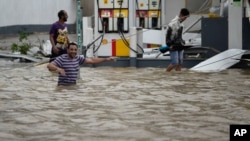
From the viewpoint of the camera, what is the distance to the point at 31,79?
13.5m

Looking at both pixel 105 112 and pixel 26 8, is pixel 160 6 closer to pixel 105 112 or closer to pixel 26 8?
pixel 105 112

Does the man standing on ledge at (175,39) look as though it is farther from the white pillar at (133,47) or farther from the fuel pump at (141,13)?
the fuel pump at (141,13)

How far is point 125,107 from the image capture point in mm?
9086

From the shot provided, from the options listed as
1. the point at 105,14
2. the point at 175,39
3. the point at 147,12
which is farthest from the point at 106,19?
the point at 175,39

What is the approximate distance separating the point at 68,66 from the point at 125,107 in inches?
87.9

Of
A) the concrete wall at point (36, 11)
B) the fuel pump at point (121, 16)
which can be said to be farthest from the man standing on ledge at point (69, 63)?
the concrete wall at point (36, 11)

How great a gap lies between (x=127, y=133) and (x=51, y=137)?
92 cm

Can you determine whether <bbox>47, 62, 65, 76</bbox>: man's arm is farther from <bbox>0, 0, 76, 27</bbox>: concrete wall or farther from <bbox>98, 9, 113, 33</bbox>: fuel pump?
<bbox>0, 0, 76, 27</bbox>: concrete wall

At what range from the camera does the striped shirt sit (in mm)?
10883

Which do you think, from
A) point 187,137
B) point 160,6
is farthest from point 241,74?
point 187,137

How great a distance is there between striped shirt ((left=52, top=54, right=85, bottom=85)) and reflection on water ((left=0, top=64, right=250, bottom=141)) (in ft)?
0.54

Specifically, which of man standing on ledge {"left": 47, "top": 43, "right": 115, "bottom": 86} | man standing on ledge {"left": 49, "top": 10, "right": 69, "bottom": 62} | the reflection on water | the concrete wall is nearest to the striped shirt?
man standing on ledge {"left": 47, "top": 43, "right": 115, "bottom": 86}

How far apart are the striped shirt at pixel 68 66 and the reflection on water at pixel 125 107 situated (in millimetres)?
163

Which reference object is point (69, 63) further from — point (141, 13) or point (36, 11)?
point (36, 11)
